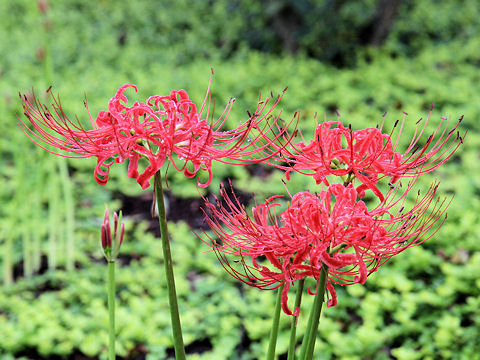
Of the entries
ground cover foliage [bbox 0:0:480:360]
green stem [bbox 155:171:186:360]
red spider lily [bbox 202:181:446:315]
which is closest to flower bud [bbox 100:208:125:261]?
green stem [bbox 155:171:186:360]

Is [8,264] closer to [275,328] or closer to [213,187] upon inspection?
[213,187]

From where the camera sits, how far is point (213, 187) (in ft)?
12.3

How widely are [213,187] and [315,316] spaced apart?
2.64 m

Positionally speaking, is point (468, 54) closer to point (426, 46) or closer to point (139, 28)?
point (426, 46)

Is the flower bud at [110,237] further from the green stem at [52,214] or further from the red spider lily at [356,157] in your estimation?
the green stem at [52,214]

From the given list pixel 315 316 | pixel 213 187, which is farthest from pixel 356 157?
pixel 213 187

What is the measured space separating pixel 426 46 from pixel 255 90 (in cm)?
287

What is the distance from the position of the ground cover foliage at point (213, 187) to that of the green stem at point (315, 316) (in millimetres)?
963

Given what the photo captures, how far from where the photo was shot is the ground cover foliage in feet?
7.60

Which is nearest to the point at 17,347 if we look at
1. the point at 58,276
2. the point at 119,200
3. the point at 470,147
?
the point at 58,276

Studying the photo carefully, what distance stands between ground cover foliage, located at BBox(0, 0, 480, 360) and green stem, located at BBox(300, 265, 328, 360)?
963mm

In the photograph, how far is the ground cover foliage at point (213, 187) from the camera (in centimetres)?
232

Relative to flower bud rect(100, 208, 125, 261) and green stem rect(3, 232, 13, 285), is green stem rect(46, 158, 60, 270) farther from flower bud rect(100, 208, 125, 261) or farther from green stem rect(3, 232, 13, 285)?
flower bud rect(100, 208, 125, 261)

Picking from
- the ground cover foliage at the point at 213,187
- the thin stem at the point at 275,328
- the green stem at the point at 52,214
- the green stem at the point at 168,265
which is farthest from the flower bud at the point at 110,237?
the green stem at the point at 52,214
